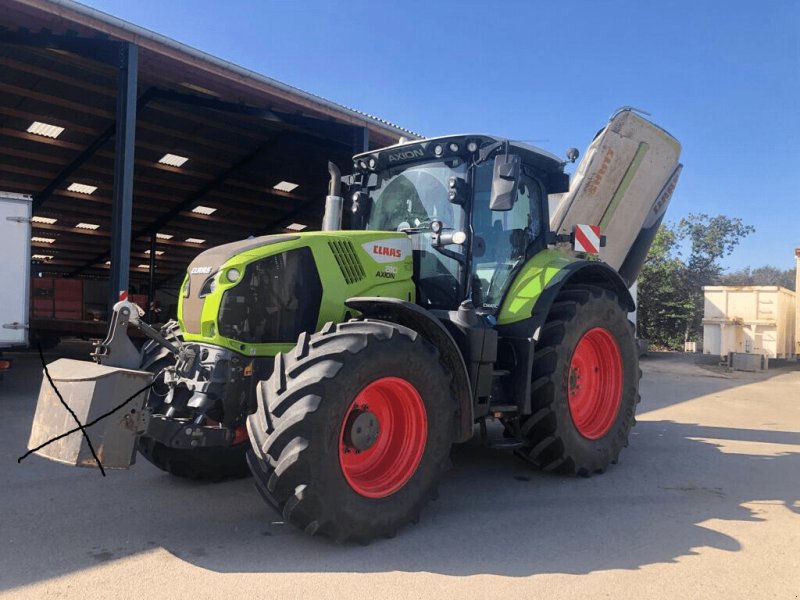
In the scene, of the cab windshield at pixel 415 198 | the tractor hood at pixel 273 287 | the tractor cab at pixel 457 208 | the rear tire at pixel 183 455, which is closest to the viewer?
the tractor hood at pixel 273 287

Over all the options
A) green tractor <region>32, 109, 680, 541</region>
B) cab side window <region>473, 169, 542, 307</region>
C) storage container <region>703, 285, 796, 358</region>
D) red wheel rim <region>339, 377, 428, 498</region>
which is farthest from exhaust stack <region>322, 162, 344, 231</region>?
storage container <region>703, 285, 796, 358</region>

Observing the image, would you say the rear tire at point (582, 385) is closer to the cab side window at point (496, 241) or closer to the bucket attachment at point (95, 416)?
the cab side window at point (496, 241)

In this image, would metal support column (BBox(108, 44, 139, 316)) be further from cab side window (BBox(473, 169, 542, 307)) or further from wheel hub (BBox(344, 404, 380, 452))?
wheel hub (BBox(344, 404, 380, 452))

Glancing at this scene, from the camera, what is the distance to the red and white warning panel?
609 centimetres

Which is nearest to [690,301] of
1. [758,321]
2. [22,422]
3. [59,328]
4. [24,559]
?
[758,321]

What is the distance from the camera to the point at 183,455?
15.1ft

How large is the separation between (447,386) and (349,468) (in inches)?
30.3

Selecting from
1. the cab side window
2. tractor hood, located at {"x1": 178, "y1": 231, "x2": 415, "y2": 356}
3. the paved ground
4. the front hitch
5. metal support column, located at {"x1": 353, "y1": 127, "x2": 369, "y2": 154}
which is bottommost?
the paved ground

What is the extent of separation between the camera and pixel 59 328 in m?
14.2

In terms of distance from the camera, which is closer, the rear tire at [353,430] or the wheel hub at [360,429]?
A: the rear tire at [353,430]

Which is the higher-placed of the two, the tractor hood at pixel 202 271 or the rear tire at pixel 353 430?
the tractor hood at pixel 202 271

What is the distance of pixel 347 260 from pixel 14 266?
6841 mm

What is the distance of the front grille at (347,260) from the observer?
4.18 meters

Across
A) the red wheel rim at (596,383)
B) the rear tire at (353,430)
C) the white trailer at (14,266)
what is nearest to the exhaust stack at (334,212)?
the rear tire at (353,430)
